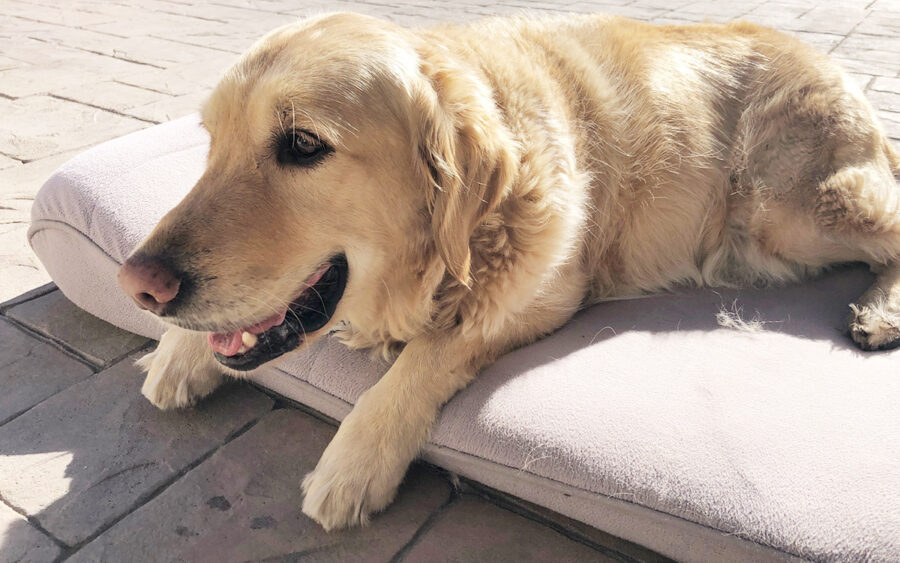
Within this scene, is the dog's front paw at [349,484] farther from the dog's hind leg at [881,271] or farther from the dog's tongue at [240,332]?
the dog's hind leg at [881,271]

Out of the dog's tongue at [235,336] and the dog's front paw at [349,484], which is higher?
the dog's tongue at [235,336]

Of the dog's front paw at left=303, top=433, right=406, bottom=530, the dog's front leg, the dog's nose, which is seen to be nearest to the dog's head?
the dog's nose

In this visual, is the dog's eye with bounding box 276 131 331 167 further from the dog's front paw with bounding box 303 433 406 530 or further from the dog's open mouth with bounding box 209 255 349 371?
the dog's front paw with bounding box 303 433 406 530

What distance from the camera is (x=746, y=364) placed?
7.44 ft

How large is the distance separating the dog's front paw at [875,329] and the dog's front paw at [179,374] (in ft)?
7.27

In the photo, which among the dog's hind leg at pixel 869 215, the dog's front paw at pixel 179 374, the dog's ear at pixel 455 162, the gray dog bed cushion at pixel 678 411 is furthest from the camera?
the dog's hind leg at pixel 869 215

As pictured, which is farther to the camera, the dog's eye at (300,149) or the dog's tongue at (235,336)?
the dog's tongue at (235,336)

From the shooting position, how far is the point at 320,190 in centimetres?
190

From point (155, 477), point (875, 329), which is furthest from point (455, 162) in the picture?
point (875, 329)

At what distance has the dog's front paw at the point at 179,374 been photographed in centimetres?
235

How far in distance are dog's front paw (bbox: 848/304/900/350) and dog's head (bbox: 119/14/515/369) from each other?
1372 millimetres

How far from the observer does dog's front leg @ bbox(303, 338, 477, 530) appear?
195 centimetres

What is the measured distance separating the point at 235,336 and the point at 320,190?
1.72 ft

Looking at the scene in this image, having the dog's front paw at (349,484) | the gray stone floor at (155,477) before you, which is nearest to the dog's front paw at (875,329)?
the gray stone floor at (155,477)
